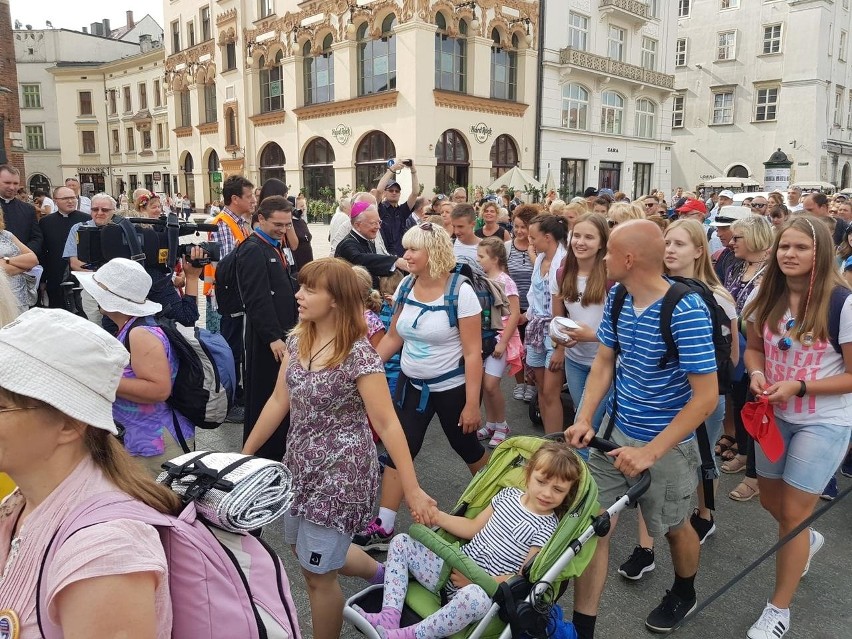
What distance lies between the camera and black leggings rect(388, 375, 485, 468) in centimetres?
380

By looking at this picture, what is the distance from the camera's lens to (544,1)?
2645 centimetres

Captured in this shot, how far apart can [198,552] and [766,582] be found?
342cm

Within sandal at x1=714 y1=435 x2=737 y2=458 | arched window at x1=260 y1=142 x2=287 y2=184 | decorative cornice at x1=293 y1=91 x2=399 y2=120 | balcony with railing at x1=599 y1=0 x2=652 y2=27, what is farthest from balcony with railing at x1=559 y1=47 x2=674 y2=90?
sandal at x1=714 y1=435 x2=737 y2=458

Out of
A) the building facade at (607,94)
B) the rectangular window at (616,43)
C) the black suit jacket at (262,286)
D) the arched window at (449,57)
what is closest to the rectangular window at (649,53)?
the building facade at (607,94)

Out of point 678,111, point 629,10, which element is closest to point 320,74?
point 629,10

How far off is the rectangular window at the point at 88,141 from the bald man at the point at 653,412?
55.4 meters

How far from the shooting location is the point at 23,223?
270 inches

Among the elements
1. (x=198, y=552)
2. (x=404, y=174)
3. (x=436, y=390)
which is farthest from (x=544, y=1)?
(x=198, y=552)

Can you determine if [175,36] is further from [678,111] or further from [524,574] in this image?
[524,574]

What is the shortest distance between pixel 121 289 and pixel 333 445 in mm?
1231

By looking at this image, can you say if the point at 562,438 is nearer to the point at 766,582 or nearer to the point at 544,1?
the point at 766,582

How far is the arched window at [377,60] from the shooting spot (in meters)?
25.1

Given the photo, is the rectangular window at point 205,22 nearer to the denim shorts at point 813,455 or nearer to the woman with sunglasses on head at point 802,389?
the woman with sunglasses on head at point 802,389

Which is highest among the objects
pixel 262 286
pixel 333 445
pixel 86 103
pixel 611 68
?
pixel 86 103
